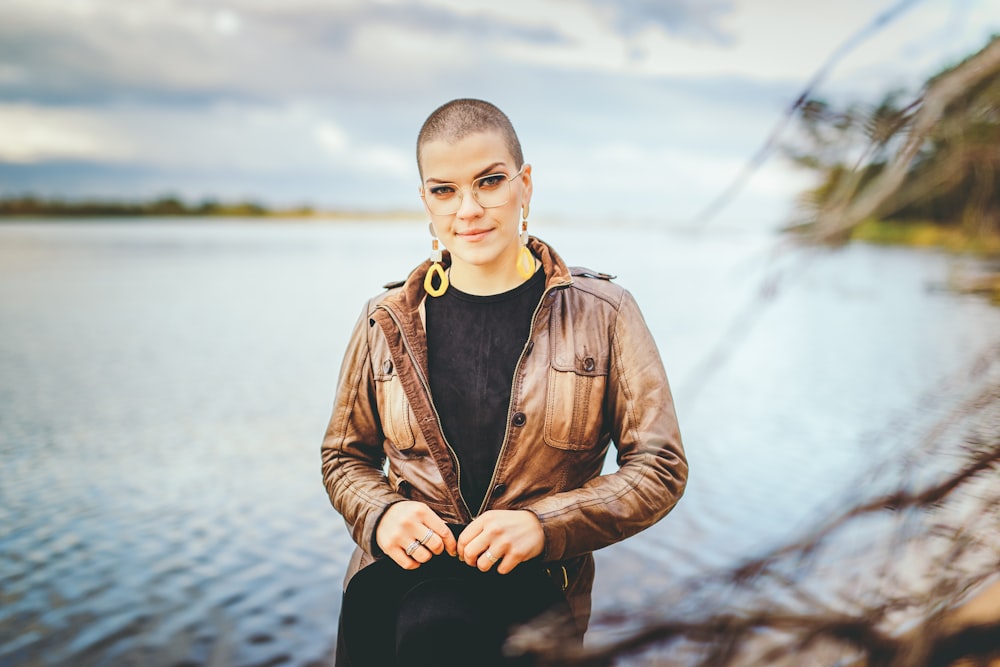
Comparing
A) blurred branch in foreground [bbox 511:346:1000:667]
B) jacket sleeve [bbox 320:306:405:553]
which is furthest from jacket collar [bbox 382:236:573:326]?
blurred branch in foreground [bbox 511:346:1000:667]

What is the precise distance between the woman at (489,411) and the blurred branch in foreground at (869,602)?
3.25 ft

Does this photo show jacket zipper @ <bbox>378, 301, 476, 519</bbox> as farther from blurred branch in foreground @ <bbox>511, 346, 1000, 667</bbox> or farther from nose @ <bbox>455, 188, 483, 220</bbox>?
blurred branch in foreground @ <bbox>511, 346, 1000, 667</bbox>

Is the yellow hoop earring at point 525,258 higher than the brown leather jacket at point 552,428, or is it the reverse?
the yellow hoop earring at point 525,258

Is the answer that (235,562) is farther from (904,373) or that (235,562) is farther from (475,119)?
(904,373)

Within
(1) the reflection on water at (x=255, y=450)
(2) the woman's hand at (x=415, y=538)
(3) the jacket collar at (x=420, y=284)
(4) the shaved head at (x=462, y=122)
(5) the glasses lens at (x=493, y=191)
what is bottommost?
(1) the reflection on water at (x=255, y=450)

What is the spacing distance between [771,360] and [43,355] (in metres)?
12.5

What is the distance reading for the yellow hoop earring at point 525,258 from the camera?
2.30 metres

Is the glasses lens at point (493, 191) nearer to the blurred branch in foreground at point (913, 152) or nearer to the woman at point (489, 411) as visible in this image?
the woman at point (489, 411)

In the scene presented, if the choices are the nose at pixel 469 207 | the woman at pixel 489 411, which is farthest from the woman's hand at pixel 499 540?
the nose at pixel 469 207

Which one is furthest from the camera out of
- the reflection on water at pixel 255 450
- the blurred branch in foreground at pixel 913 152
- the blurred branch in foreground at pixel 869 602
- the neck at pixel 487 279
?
the reflection on water at pixel 255 450

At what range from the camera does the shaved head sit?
2.16 m

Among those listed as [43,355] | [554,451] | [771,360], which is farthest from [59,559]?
[771,360]

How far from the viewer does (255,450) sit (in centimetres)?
834

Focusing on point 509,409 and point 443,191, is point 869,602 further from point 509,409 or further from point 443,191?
point 443,191
